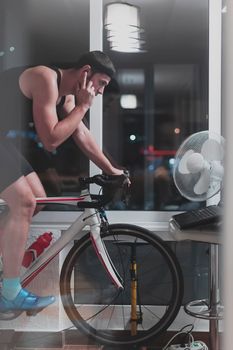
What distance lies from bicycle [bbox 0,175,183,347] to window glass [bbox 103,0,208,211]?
24 cm

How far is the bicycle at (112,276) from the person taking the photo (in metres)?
2.66

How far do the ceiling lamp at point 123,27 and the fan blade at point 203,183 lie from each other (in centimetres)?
94

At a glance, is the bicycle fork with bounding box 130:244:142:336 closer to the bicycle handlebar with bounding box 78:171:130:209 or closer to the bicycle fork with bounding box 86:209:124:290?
the bicycle fork with bounding box 86:209:124:290

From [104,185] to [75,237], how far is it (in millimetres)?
355

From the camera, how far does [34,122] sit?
269 cm

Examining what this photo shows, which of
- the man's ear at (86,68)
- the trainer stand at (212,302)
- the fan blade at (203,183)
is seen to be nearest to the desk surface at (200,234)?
the trainer stand at (212,302)

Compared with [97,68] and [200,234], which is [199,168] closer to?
[200,234]

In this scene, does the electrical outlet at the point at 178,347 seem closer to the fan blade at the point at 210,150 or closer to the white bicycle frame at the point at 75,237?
the white bicycle frame at the point at 75,237

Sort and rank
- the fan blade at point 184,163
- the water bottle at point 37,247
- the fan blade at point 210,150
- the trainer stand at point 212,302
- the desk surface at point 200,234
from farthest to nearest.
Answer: the water bottle at point 37,247, the fan blade at point 184,163, the fan blade at point 210,150, the trainer stand at point 212,302, the desk surface at point 200,234

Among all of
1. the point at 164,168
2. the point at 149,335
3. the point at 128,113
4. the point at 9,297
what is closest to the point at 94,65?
the point at 128,113

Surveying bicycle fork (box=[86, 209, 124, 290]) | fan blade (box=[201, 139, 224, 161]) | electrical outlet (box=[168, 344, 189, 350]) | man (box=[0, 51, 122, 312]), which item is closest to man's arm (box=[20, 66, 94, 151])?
man (box=[0, 51, 122, 312])

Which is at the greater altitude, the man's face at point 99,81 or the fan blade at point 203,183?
the man's face at point 99,81

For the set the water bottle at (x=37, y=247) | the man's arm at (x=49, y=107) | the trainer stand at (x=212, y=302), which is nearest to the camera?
the trainer stand at (x=212, y=302)

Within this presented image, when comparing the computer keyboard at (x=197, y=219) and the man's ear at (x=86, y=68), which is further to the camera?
the man's ear at (x=86, y=68)
